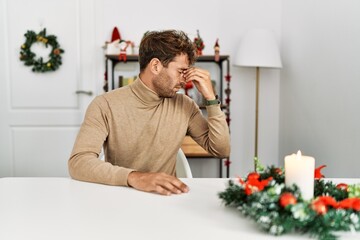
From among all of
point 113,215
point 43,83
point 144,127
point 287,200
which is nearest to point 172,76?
point 144,127

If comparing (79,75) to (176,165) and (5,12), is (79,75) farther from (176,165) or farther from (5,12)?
(176,165)

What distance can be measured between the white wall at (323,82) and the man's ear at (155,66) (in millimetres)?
1088

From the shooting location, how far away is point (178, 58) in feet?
5.17

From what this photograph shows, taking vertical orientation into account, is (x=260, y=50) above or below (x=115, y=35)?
below

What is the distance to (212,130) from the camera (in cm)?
161

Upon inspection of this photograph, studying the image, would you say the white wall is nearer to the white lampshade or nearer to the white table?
the white lampshade

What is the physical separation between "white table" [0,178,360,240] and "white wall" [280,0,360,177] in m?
1.27

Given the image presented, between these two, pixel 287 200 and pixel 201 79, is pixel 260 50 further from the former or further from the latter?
pixel 287 200

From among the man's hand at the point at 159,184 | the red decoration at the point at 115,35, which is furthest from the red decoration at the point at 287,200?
the red decoration at the point at 115,35

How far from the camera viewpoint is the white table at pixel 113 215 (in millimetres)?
787

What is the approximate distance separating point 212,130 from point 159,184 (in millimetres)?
575

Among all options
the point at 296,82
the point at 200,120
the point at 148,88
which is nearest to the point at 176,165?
the point at 200,120

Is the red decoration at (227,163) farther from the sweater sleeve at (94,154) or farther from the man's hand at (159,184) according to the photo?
the man's hand at (159,184)

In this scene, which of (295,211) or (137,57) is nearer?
(295,211)
